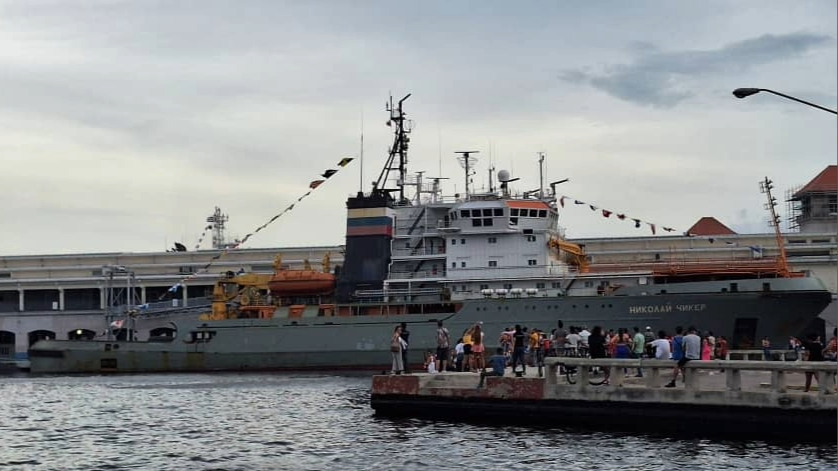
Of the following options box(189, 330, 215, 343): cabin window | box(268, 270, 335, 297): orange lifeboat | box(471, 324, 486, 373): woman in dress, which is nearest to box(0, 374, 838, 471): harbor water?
box(471, 324, 486, 373): woman in dress

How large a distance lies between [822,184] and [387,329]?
43225mm

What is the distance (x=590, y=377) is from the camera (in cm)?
2753

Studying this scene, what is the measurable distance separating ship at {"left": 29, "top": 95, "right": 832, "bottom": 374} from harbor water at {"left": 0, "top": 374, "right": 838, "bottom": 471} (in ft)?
50.7

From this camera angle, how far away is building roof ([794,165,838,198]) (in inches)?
3135

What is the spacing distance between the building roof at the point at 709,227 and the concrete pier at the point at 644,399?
60.6m

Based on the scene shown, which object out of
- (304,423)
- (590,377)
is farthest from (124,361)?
(590,377)

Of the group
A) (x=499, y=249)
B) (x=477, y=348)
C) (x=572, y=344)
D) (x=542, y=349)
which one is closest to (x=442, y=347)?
(x=477, y=348)

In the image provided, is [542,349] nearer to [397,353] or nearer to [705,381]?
[397,353]

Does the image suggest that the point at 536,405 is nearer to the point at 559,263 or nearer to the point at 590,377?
the point at 590,377

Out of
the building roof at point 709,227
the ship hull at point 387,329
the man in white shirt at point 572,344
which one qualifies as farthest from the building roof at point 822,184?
the man in white shirt at point 572,344

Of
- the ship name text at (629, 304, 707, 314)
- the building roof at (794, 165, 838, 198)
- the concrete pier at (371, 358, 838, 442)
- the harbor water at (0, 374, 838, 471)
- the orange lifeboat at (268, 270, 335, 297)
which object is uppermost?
the building roof at (794, 165, 838, 198)

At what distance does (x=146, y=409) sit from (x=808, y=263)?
162ft

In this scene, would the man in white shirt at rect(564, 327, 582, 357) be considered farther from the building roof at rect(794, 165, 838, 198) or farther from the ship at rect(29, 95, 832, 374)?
the building roof at rect(794, 165, 838, 198)

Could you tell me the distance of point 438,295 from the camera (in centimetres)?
5091
